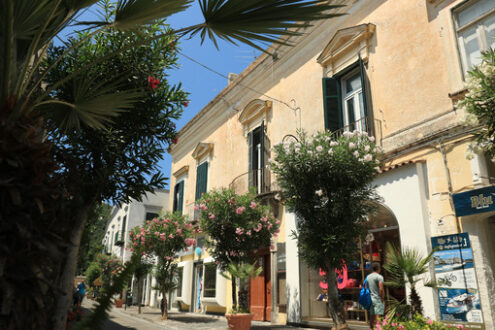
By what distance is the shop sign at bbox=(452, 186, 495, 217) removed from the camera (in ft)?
21.8

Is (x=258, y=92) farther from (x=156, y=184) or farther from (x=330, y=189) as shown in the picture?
(x=156, y=184)

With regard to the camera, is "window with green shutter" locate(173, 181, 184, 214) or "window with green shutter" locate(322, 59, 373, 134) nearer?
"window with green shutter" locate(322, 59, 373, 134)

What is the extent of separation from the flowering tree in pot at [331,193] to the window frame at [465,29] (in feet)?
8.20

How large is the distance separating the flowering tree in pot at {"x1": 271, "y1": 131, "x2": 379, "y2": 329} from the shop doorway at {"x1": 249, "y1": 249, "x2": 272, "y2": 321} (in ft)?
19.6

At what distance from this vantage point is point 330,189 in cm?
746

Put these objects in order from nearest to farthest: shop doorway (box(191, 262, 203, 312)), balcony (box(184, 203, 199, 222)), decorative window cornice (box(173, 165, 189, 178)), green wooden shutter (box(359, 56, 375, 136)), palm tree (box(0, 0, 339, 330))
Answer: palm tree (box(0, 0, 339, 330)), green wooden shutter (box(359, 56, 375, 136)), shop doorway (box(191, 262, 203, 312)), balcony (box(184, 203, 199, 222)), decorative window cornice (box(173, 165, 189, 178))

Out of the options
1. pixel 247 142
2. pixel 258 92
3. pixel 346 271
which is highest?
pixel 258 92

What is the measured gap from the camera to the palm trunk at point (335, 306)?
690 cm

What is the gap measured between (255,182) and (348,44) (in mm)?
5805

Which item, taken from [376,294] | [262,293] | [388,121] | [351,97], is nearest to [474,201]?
[376,294]

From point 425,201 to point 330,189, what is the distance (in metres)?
2.18

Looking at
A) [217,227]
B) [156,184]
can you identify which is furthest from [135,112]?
[217,227]

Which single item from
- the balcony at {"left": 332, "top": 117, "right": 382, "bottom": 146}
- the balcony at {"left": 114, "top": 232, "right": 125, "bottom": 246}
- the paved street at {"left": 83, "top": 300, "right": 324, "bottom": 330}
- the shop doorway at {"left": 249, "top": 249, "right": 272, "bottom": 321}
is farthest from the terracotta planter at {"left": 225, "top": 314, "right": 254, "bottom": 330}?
the balcony at {"left": 114, "top": 232, "right": 125, "bottom": 246}

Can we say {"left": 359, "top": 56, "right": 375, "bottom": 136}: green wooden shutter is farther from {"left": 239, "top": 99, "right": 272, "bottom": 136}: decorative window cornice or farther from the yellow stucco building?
{"left": 239, "top": 99, "right": 272, "bottom": 136}: decorative window cornice
